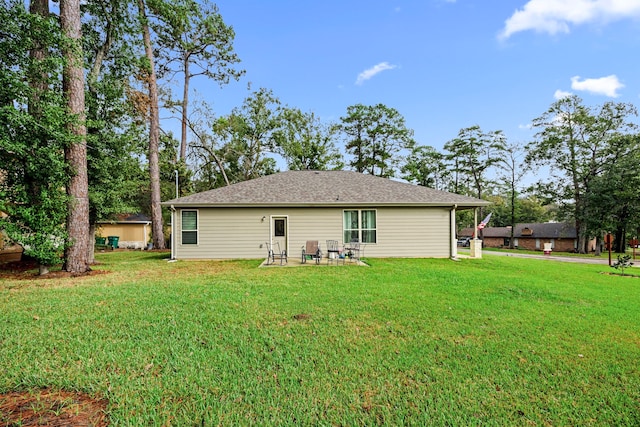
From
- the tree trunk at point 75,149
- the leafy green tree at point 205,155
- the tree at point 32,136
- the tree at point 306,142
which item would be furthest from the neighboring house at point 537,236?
the tree at point 32,136

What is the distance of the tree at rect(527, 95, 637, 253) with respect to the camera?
2659 cm

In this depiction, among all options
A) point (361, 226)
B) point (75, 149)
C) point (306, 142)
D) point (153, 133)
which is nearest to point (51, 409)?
point (75, 149)

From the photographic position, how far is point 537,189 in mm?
31656

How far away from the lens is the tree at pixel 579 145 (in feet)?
87.2

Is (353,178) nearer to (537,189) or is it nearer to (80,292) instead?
(80,292)

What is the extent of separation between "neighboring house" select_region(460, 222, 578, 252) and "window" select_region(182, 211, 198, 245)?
36.5 metres

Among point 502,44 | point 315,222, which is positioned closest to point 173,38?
point 315,222

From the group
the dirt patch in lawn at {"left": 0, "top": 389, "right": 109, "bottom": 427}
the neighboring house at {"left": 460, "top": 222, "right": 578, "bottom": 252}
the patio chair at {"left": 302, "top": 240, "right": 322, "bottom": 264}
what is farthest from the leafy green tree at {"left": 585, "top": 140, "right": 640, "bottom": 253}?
the dirt patch in lawn at {"left": 0, "top": 389, "right": 109, "bottom": 427}

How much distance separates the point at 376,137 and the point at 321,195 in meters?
19.7

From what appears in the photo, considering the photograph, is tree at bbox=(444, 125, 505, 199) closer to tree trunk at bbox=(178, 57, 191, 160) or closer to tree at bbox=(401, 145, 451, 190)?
tree at bbox=(401, 145, 451, 190)

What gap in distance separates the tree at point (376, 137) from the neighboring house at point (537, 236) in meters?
19.8

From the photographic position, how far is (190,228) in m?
12.0

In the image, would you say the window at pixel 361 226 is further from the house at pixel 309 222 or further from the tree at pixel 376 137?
the tree at pixel 376 137

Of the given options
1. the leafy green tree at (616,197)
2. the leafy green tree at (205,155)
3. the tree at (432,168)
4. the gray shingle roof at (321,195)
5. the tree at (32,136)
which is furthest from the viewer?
the tree at (432,168)
